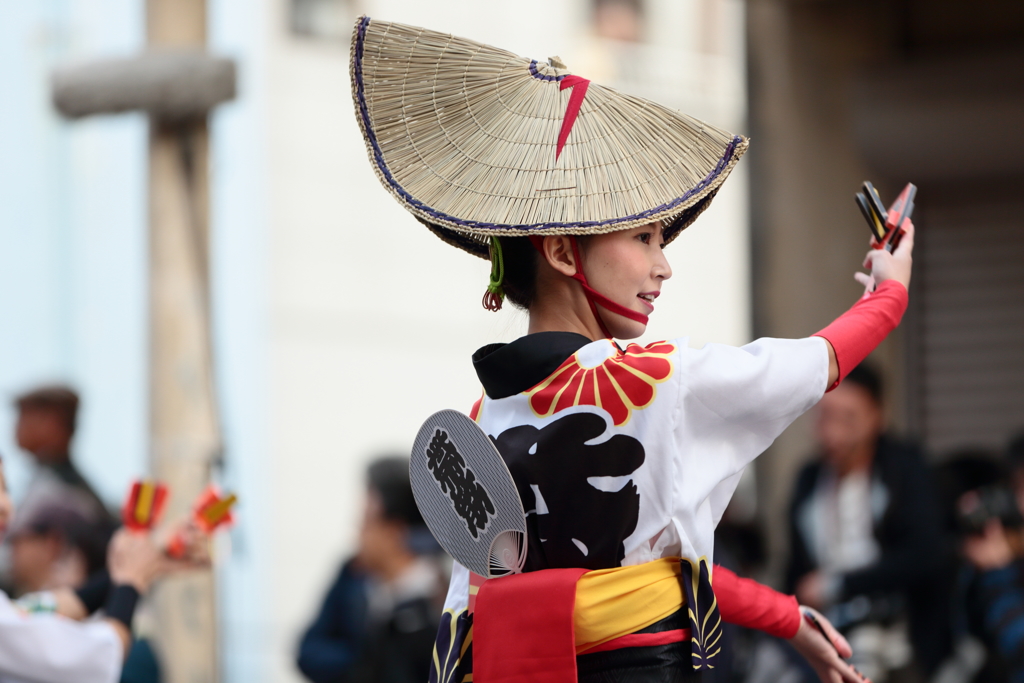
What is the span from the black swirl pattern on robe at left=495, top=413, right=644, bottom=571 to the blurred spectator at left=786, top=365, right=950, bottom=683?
8.65 ft

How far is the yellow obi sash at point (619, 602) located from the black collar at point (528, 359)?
0.33 meters

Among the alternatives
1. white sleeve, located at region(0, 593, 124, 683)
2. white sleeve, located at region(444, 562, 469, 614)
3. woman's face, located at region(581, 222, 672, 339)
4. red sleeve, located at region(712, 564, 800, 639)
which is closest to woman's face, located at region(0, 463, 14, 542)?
white sleeve, located at region(0, 593, 124, 683)

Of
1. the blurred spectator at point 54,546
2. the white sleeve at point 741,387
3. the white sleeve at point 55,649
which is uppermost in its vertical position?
the white sleeve at point 741,387

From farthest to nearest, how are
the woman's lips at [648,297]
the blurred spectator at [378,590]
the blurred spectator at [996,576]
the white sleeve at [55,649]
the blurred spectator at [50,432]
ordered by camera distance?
the blurred spectator at [50,432] < the blurred spectator at [378,590] < the blurred spectator at [996,576] < the white sleeve at [55,649] < the woman's lips at [648,297]

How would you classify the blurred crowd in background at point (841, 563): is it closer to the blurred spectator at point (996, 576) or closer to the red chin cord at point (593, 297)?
the blurred spectator at point (996, 576)

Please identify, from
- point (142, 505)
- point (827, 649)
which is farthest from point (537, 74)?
point (142, 505)

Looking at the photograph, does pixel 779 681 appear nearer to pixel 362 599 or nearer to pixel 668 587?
pixel 362 599

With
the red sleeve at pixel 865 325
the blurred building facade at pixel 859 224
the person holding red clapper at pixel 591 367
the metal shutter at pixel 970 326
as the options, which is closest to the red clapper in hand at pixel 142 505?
the person holding red clapper at pixel 591 367

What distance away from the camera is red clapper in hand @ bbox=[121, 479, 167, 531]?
11.8ft

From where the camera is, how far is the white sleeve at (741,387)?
2162 millimetres

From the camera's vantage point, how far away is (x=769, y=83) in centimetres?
657

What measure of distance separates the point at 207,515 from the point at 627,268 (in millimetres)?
1698

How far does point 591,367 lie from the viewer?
88.6 inches

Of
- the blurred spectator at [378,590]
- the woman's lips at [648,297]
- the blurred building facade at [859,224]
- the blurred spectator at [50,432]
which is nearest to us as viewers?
the woman's lips at [648,297]
